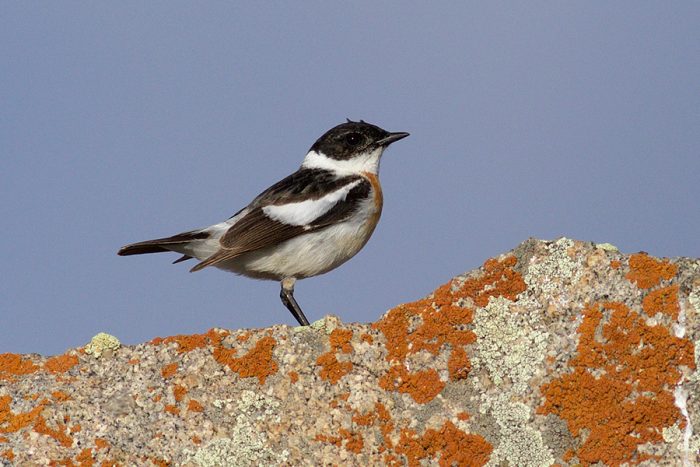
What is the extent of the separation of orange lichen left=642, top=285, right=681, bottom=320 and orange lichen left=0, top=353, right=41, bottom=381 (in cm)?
397

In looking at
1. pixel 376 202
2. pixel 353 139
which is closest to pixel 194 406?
pixel 376 202

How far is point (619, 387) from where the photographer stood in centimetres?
523

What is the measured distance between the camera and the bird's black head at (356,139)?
9.81m

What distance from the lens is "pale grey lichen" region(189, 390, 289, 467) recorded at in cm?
519

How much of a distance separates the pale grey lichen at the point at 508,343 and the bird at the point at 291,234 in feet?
10.5

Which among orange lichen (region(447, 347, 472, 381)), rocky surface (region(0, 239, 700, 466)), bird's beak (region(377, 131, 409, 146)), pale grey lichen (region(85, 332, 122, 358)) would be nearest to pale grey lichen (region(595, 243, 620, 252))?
rocky surface (region(0, 239, 700, 466))

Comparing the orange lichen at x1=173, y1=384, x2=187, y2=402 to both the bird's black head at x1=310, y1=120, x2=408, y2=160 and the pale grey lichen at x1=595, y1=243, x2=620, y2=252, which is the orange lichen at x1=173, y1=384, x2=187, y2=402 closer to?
the pale grey lichen at x1=595, y1=243, x2=620, y2=252

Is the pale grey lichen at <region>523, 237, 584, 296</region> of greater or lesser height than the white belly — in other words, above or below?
below

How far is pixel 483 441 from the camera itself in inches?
205

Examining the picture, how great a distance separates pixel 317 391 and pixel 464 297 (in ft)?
3.79

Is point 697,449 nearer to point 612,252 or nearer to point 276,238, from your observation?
point 612,252

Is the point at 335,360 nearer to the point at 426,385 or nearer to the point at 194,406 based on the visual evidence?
the point at 426,385

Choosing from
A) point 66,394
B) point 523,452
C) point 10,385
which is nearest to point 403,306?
point 523,452

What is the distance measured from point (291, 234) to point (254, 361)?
3.03 meters
